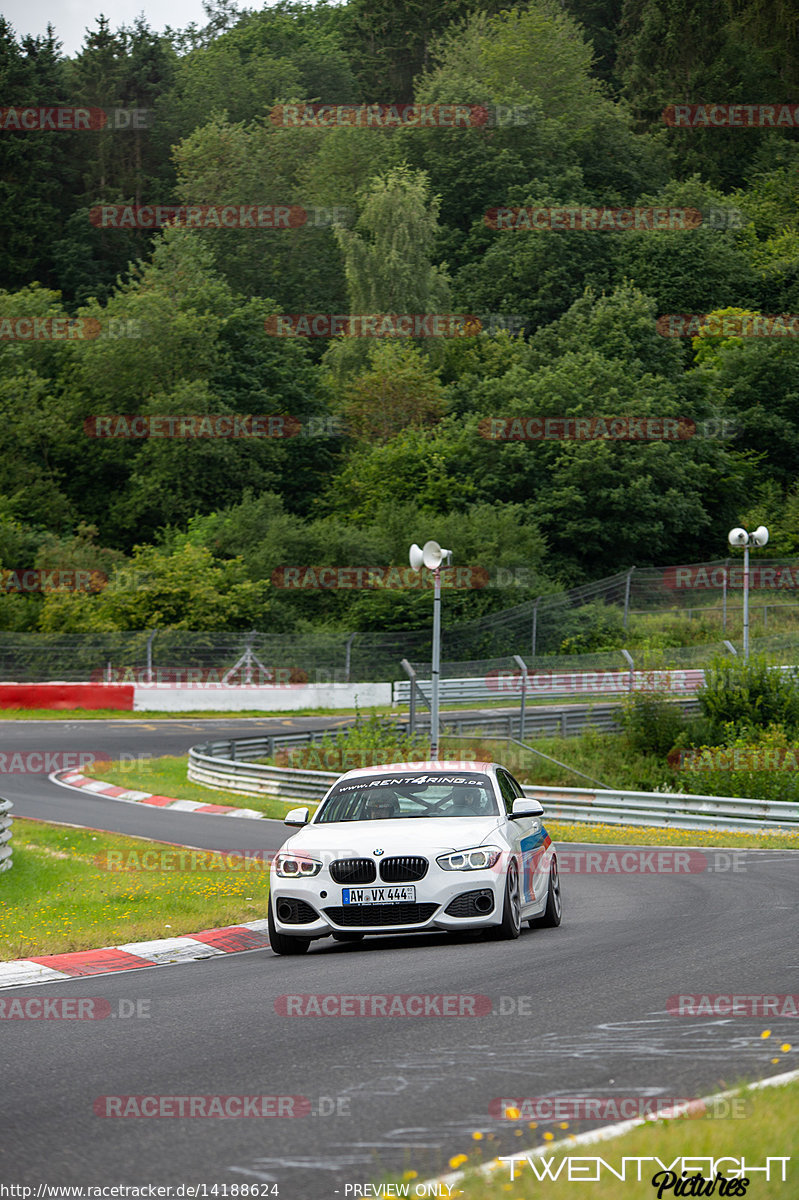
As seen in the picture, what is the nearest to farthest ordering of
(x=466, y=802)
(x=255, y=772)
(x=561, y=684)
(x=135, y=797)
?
(x=466, y=802) < (x=135, y=797) < (x=255, y=772) < (x=561, y=684)

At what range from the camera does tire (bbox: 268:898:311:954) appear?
11.2m

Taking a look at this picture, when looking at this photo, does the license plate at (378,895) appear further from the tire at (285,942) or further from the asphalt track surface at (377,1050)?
the tire at (285,942)

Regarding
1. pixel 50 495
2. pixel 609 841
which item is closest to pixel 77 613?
pixel 50 495

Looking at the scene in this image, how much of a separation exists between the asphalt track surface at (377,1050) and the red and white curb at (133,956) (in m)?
0.44

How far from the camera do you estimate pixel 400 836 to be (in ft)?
36.1

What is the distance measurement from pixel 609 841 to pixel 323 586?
3364 centimetres

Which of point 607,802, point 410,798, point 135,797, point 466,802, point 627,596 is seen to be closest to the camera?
point 466,802

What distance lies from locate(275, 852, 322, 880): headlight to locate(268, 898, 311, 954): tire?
13.1 inches

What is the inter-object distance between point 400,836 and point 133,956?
2.51 m

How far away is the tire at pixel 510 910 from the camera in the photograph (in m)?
11.0

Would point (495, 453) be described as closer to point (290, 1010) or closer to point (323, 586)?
point (323, 586)

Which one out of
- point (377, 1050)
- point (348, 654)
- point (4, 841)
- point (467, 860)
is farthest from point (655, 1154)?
point (348, 654)

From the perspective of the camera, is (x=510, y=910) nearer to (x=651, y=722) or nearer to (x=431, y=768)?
(x=431, y=768)

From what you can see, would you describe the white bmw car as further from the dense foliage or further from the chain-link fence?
the dense foliage
